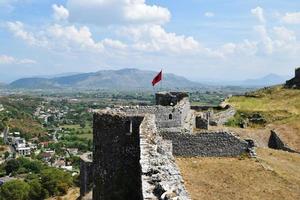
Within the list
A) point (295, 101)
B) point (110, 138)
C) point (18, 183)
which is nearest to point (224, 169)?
point (110, 138)

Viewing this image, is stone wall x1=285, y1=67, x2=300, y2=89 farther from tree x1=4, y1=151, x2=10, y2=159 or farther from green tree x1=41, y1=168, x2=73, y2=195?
tree x1=4, y1=151, x2=10, y2=159

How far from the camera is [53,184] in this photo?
262 feet

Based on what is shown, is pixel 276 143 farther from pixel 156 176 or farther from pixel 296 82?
pixel 296 82

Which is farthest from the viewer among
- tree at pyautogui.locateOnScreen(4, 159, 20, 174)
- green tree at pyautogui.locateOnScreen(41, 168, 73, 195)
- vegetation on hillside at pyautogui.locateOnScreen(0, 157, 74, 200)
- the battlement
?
tree at pyautogui.locateOnScreen(4, 159, 20, 174)

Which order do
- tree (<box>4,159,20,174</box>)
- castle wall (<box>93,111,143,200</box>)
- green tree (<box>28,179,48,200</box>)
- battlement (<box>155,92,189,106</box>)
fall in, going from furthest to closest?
tree (<box>4,159,20,174</box>) < green tree (<box>28,179,48,200</box>) < battlement (<box>155,92,189,106</box>) < castle wall (<box>93,111,143,200</box>)

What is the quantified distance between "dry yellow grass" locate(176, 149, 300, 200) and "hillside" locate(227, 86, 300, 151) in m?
13.2

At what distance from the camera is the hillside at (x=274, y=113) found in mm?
40344

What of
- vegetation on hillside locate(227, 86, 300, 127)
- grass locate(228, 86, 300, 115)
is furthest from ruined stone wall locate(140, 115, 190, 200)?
grass locate(228, 86, 300, 115)

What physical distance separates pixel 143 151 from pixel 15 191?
77.2 meters

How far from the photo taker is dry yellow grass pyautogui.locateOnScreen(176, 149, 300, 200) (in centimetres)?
2036

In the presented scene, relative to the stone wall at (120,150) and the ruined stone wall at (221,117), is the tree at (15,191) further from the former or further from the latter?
the stone wall at (120,150)

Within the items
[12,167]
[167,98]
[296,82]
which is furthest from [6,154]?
[167,98]

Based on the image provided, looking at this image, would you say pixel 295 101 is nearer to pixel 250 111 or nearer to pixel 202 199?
pixel 250 111

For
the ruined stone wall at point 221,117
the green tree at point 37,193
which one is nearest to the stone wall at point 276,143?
the ruined stone wall at point 221,117
